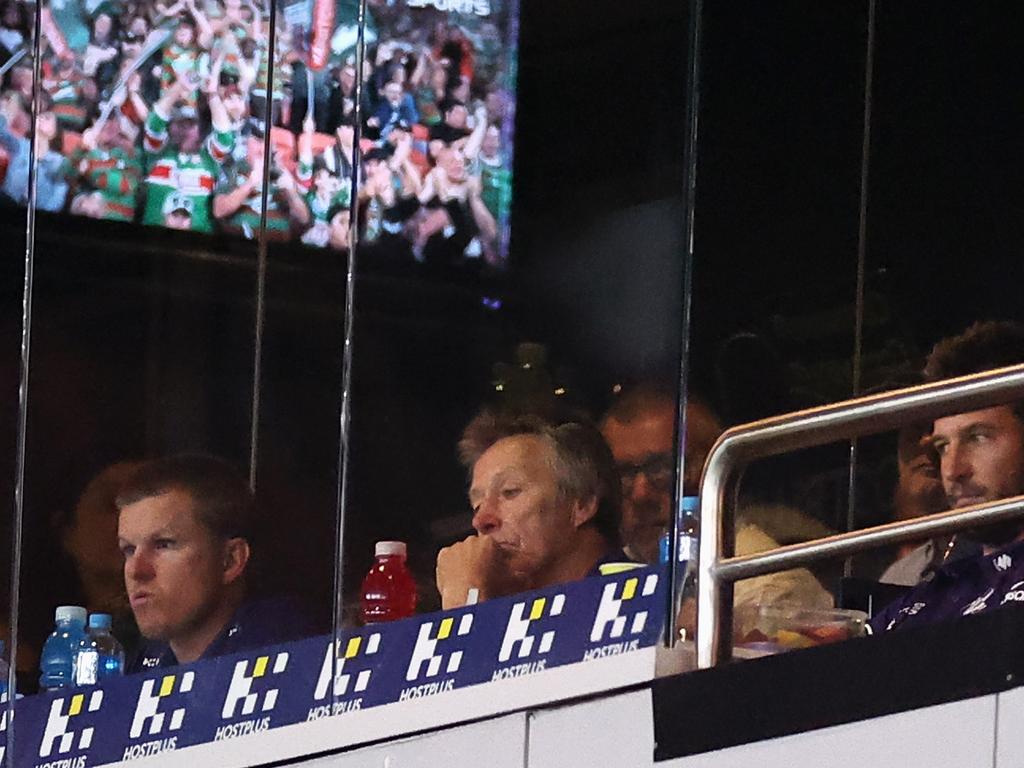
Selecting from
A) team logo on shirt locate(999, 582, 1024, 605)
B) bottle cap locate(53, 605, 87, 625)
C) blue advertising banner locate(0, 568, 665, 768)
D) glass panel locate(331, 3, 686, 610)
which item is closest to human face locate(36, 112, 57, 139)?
glass panel locate(331, 3, 686, 610)

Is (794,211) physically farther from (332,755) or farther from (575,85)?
(332,755)

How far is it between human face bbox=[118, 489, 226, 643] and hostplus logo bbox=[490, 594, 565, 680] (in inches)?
40.2

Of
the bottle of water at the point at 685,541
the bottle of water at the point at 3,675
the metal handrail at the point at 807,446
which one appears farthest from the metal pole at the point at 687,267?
the metal handrail at the point at 807,446

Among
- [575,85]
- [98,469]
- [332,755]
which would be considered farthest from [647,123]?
[332,755]

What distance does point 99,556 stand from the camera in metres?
5.68

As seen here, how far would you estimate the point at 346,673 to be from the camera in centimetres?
534

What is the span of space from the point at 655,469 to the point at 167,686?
4.92 feet

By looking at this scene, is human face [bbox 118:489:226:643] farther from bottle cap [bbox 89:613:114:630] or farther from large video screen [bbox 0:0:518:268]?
large video screen [bbox 0:0:518:268]

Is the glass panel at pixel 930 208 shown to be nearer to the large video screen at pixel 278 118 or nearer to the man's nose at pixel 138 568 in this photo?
the large video screen at pixel 278 118

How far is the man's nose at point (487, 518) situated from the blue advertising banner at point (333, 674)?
22 cm

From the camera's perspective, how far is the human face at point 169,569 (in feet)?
18.7

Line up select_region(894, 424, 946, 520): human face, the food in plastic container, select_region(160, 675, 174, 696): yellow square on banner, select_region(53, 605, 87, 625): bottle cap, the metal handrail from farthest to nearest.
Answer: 1. select_region(53, 605, 87, 625): bottle cap
2. select_region(160, 675, 174, 696): yellow square on banner
3. select_region(894, 424, 946, 520): human face
4. the food in plastic container
5. the metal handrail

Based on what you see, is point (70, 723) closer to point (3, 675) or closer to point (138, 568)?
point (3, 675)

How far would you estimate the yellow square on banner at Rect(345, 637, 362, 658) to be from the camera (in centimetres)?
539
